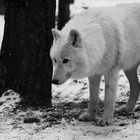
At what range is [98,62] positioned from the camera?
18.2ft

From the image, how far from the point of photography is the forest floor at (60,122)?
5.45 m

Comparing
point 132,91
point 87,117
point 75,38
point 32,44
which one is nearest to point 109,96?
point 87,117

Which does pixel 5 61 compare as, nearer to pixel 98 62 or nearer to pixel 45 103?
pixel 45 103

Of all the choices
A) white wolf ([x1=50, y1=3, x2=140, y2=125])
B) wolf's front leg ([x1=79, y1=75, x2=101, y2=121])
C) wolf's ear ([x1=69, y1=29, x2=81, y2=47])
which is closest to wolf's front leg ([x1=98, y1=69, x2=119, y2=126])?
white wolf ([x1=50, y1=3, x2=140, y2=125])

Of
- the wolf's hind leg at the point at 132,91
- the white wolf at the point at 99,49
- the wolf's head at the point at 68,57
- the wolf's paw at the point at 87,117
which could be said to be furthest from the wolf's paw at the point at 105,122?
the wolf's head at the point at 68,57

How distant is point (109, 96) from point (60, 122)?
816mm

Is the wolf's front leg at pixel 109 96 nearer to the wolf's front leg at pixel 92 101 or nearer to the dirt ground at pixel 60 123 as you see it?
the dirt ground at pixel 60 123

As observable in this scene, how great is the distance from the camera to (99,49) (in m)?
5.49

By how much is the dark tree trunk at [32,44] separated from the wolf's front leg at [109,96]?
122 centimetres

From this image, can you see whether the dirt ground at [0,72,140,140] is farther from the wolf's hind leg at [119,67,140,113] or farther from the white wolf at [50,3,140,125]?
the white wolf at [50,3,140,125]

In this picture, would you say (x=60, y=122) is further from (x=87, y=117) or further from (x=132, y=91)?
(x=132, y=91)

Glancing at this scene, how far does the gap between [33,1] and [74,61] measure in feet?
5.68

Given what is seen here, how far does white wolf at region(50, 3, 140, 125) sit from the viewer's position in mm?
5289

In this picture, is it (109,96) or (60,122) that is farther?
(60,122)
